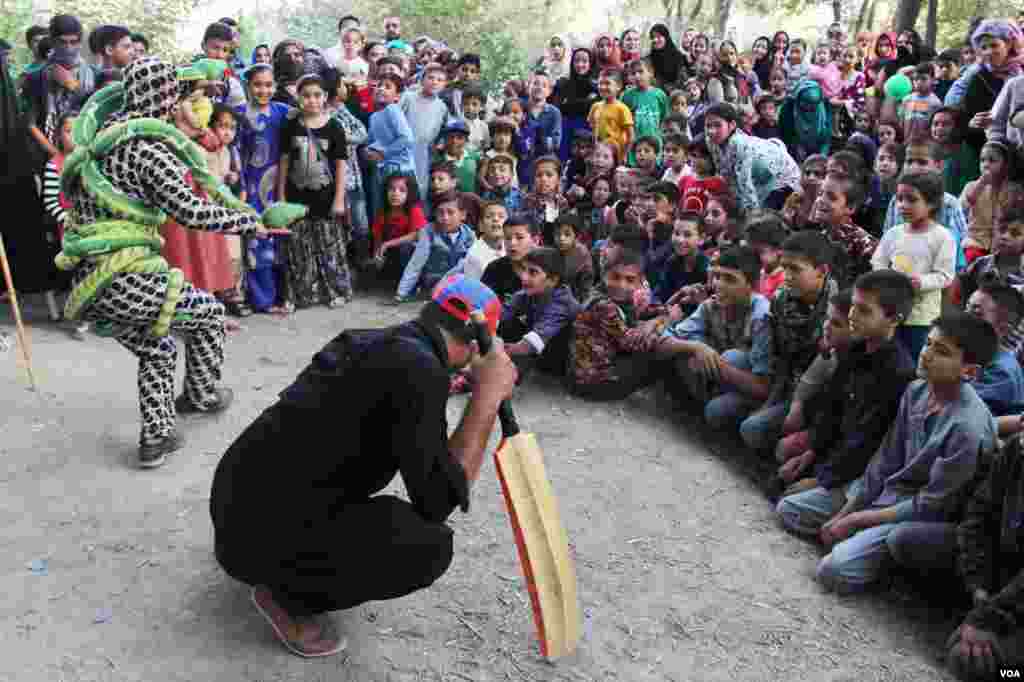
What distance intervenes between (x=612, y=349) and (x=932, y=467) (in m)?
1.92

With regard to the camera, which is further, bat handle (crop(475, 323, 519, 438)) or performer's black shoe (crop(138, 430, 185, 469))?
performer's black shoe (crop(138, 430, 185, 469))

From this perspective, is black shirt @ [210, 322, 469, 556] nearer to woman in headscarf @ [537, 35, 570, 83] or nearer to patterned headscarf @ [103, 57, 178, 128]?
patterned headscarf @ [103, 57, 178, 128]

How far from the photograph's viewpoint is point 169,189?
12.2 feet

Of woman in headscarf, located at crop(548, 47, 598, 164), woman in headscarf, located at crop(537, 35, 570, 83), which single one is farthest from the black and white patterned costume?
woman in headscarf, located at crop(537, 35, 570, 83)

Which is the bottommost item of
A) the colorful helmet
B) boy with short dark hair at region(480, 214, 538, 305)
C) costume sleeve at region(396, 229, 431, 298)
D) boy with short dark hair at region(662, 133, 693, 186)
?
costume sleeve at region(396, 229, 431, 298)

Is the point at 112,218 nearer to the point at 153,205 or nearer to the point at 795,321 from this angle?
the point at 153,205

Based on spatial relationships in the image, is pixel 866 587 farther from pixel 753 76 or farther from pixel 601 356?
pixel 753 76

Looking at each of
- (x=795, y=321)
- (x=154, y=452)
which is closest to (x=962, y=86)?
(x=795, y=321)

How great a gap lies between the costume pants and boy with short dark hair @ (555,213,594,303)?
7.70 ft

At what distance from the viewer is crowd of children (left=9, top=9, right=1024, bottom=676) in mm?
3352

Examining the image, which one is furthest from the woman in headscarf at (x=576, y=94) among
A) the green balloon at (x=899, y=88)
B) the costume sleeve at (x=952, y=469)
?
the costume sleeve at (x=952, y=469)

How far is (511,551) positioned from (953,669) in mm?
1510

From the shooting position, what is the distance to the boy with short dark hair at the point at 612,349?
489 cm

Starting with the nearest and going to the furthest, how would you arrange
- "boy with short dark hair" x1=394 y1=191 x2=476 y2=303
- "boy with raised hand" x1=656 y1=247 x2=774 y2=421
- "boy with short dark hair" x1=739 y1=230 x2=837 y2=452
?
"boy with short dark hair" x1=739 y1=230 x2=837 y2=452, "boy with raised hand" x1=656 y1=247 x2=774 y2=421, "boy with short dark hair" x1=394 y1=191 x2=476 y2=303
